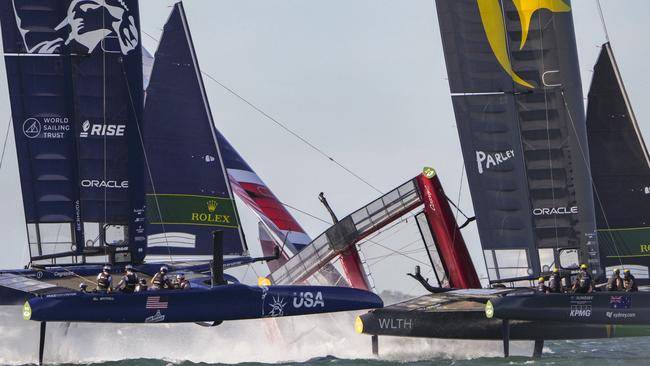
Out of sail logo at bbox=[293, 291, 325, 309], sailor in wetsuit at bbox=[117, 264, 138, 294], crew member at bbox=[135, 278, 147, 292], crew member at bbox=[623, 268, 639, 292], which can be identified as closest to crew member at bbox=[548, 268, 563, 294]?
crew member at bbox=[623, 268, 639, 292]

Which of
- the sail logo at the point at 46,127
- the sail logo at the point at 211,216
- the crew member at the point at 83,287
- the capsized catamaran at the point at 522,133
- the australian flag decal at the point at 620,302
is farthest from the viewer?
the sail logo at the point at 211,216

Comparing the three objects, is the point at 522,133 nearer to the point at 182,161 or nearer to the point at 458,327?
the point at 458,327

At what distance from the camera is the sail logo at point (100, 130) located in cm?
2575

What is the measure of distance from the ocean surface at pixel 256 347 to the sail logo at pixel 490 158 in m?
2.99

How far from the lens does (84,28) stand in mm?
25797

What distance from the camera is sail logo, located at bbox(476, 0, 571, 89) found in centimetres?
2662

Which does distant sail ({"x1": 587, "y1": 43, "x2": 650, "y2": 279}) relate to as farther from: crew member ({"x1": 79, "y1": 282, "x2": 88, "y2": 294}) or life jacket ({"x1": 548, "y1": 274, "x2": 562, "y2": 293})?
crew member ({"x1": 79, "y1": 282, "x2": 88, "y2": 294})

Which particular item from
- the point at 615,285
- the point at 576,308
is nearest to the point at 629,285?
the point at 615,285

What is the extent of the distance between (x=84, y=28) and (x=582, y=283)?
8805 millimetres

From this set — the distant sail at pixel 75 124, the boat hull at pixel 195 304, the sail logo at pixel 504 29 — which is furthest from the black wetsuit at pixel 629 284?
the distant sail at pixel 75 124

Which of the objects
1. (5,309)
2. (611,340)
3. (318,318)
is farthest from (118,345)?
(611,340)

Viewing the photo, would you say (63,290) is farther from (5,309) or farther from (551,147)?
(551,147)

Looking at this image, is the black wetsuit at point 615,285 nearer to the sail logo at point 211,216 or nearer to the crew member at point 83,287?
the crew member at point 83,287

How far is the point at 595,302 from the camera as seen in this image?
23625 mm
